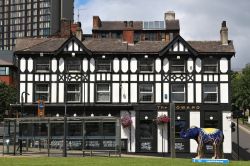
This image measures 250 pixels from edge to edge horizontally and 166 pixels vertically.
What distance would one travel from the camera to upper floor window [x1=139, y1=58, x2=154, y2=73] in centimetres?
5050

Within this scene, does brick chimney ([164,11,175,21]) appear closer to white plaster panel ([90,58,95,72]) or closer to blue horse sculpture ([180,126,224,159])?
white plaster panel ([90,58,95,72])

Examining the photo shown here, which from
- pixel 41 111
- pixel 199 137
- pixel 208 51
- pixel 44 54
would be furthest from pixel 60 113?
pixel 199 137

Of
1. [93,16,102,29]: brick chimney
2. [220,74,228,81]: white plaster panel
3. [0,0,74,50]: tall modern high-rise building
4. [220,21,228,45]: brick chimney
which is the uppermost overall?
[0,0,74,50]: tall modern high-rise building

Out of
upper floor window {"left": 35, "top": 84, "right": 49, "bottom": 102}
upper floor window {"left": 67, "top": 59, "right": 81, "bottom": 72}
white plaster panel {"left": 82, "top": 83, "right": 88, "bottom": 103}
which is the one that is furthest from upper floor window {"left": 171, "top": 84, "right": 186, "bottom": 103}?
upper floor window {"left": 35, "top": 84, "right": 49, "bottom": 102}

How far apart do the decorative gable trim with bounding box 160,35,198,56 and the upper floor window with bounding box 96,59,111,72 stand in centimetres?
539

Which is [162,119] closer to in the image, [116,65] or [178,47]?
[116,65]

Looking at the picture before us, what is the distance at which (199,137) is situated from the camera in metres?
29.8

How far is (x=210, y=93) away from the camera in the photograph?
49.8 meters

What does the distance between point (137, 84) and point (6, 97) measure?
26.8 meters

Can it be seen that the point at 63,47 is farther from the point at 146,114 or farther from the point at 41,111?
the point at 146,114

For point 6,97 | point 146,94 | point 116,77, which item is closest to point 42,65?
point 116,77

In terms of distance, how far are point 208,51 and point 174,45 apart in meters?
3.42

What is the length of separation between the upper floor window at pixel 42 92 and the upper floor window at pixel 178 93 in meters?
12.5

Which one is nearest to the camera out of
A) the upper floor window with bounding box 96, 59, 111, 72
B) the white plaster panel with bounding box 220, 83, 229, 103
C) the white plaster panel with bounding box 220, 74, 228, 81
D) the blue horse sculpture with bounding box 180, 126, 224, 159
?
the blue horse sculpture with bounding box 180, 126, 224, 159
